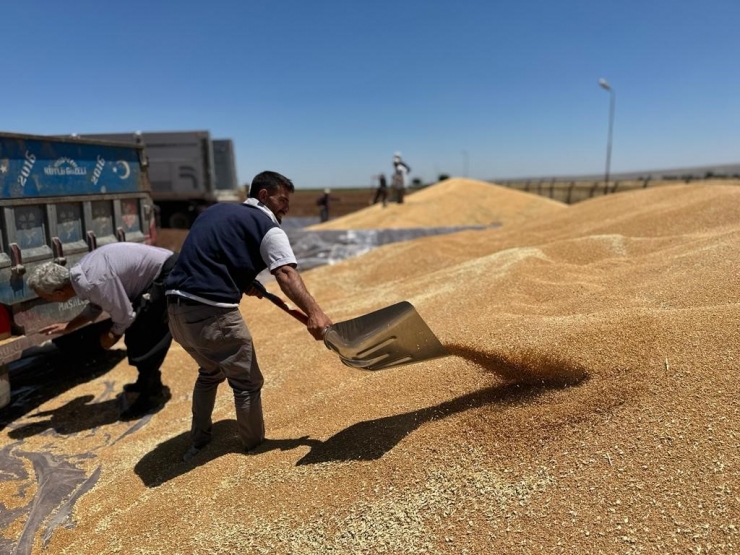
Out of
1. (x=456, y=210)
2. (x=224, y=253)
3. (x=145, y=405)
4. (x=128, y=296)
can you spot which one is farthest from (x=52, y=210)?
(x=456, y=210)

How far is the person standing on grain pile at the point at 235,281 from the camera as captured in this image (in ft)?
7.93

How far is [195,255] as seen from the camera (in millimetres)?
2527

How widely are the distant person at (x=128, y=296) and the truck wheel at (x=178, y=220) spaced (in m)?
9.02

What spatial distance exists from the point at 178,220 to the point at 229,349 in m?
10.6

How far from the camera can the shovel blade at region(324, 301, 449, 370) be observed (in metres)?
2.42

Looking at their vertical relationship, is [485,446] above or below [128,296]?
below

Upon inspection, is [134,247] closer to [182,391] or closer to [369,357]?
[182,391]

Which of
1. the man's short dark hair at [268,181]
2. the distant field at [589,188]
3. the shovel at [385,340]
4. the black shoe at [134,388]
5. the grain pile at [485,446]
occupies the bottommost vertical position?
the black shoe at [134,388]

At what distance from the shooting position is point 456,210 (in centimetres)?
1307

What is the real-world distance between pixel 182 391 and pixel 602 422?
3.07 m

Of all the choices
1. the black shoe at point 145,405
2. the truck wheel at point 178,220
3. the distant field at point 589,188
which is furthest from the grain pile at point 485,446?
the distant field at point 589,188

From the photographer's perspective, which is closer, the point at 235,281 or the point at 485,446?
the point at 485,446

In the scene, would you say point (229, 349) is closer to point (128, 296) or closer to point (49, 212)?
point (128, 296)

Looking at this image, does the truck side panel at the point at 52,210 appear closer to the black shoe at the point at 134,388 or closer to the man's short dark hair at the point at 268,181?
the black shoe at the point at 134,388
